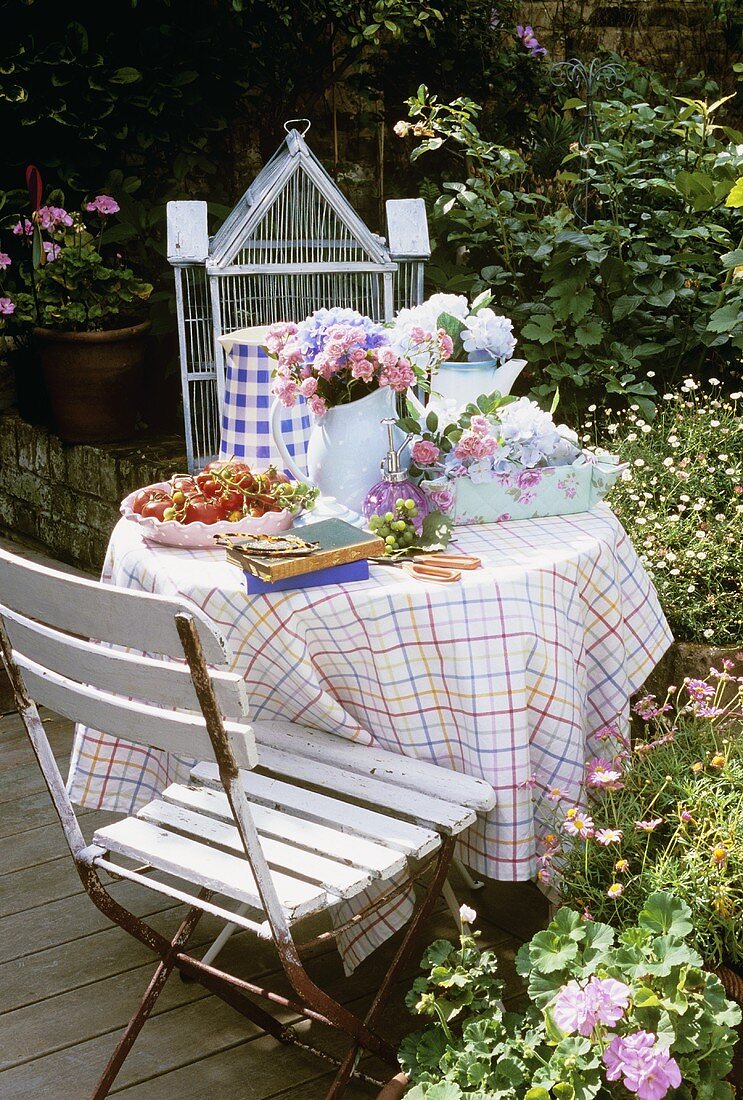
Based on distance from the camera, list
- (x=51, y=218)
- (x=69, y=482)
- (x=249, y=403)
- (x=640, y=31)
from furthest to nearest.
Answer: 1. (x=640, y=31)
2. (x=69, y=482)
3. (x=51, y=218)
4. (x=249, y=403)

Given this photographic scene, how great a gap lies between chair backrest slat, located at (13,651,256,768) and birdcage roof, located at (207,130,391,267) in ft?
6.50

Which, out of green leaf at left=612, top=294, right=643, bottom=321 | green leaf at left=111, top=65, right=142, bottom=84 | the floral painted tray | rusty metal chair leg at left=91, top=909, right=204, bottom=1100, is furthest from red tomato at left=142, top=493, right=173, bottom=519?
green leaf at left=111, top=65, right=142, bottom=84

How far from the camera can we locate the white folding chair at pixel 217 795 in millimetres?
1535

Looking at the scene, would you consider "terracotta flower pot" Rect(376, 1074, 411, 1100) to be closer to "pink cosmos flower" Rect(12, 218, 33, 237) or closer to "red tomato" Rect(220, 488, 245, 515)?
"red tomato" Rect(220, 488, 245, 515)

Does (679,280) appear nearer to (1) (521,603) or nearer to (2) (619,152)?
(2) (619,152)

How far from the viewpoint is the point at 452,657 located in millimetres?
1987

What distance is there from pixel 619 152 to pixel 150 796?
298cm

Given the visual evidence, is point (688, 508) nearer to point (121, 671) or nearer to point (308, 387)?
point (308, 387)

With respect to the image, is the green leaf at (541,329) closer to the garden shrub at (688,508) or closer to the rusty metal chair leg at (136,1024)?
the garden shrub at (688,508)

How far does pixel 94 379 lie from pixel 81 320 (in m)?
0.24

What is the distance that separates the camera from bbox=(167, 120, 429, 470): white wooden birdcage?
347cm

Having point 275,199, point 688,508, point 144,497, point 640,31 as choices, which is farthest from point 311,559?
point 640,31

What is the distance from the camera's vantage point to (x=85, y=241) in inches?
181

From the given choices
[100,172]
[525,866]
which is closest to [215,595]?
[525,866]
